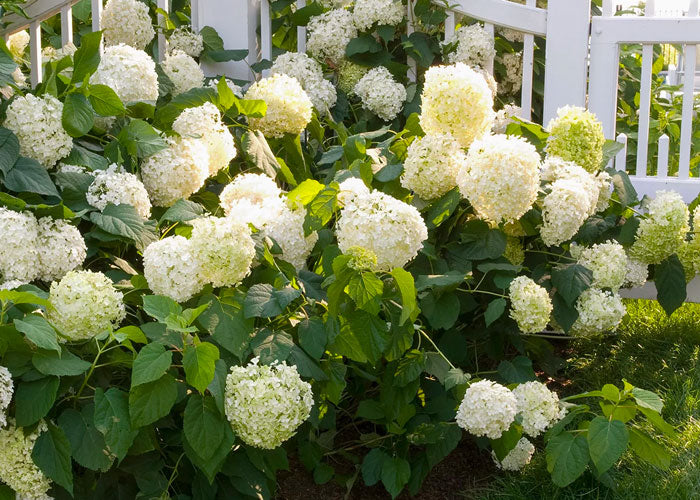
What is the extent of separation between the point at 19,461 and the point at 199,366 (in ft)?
1.48

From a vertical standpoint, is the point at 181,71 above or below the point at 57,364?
above

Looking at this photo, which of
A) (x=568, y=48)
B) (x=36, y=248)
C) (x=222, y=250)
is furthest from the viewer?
(x=568, y=48)

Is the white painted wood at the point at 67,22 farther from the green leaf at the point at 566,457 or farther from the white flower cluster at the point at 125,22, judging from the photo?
the green leaf at the point at 566,457

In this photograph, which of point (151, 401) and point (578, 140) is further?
point (578, 140)

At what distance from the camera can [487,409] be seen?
224cm

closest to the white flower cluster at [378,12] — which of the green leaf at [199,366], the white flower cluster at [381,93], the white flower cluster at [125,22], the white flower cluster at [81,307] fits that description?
the white flower cluster at [381,93]

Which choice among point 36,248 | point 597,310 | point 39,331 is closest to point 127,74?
point 36,248

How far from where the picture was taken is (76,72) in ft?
8.40

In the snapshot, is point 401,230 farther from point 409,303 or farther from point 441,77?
point 441,77

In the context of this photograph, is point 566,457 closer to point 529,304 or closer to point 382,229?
point 529,304

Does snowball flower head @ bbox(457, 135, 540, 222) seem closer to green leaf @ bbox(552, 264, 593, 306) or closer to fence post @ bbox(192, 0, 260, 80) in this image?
green leaf @ bbox(552, 264, 593, 306)

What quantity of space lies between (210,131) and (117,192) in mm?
390

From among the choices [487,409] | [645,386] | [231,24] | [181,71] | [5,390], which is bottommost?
[645,386]

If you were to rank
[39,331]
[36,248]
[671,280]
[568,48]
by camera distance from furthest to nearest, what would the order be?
1. [568,48]
2. [671,280]
3. [36,248]
4. [39,331]
